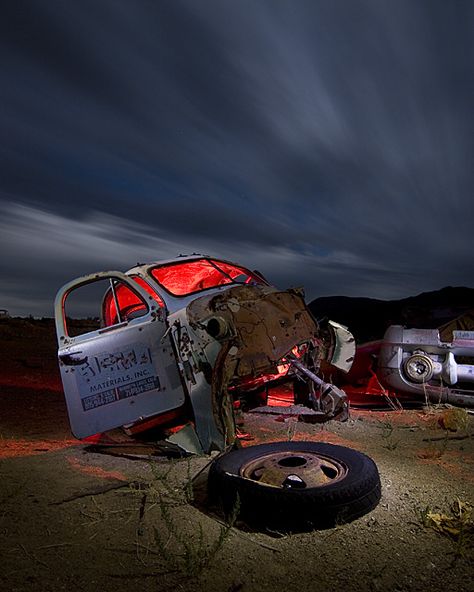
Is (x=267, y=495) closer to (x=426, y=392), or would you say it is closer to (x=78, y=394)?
(x=78, y=394)

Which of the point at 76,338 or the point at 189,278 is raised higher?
the point at 189,278

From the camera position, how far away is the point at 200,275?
6.69 meters

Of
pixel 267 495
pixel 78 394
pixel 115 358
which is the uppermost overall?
pixel 115 358

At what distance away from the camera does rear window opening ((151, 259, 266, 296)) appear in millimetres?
6031

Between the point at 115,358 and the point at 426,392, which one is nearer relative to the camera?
the point at 115,358

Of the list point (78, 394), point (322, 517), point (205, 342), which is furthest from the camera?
point (78, 394)

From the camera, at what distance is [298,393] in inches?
270

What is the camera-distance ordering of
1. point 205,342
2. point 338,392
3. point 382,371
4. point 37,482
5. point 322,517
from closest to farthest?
point 322,517
point 37,482
point 205,342
point 338,392
point 382,371

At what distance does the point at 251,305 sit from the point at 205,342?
0.66m

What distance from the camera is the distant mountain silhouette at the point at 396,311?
726 cm

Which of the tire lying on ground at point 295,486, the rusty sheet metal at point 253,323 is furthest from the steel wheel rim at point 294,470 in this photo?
the rusty sheet metal at point 253,323

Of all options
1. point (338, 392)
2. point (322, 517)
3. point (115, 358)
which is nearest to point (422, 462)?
point (338, 392)

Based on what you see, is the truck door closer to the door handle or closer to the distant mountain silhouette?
the door handle

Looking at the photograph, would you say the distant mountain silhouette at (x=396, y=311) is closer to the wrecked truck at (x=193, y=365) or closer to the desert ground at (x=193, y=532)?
the wrecked truck at (x=193, y=365)
